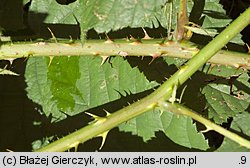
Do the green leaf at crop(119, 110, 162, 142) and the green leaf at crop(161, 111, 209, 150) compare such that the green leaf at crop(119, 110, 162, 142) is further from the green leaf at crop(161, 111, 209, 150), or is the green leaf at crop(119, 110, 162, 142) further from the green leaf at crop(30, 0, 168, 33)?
the green leaf at crop(30, 0, 168, 33)

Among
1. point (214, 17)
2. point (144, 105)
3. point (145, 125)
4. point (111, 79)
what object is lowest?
point (145, 125)

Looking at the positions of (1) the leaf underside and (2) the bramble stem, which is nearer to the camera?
(2) the bramble stem

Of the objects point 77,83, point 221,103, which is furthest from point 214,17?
point 77,83

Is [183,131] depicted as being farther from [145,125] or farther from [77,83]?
[77,83]

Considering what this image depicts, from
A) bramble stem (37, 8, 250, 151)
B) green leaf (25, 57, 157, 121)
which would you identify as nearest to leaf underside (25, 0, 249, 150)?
green leaf (25, 57, 157, 121)

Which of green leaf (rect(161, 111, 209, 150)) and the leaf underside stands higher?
the leaf underside

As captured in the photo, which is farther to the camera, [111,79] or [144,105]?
[111,79]
